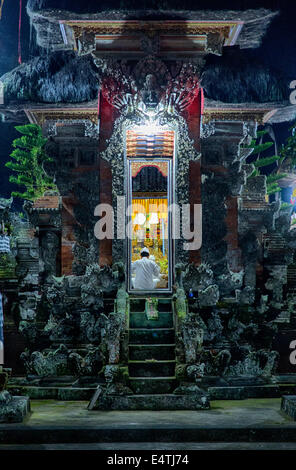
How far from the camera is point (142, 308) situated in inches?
443

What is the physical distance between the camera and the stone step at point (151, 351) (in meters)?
10.1

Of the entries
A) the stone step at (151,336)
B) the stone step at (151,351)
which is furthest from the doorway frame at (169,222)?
the stone step at (151,351)

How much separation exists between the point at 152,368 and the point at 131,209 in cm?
362

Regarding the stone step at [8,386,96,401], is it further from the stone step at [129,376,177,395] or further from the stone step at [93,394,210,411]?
the stone step at [93,394,210,411]

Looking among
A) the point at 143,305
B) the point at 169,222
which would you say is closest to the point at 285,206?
the point at 169,222

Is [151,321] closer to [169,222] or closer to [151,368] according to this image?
[151,368]

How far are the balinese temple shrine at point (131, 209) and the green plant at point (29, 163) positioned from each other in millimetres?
434

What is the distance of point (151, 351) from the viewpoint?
10.1 meters

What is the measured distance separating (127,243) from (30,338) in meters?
2.74

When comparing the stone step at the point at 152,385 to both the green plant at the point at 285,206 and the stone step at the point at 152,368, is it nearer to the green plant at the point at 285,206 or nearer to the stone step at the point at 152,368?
the stone step at the point at 152,368
